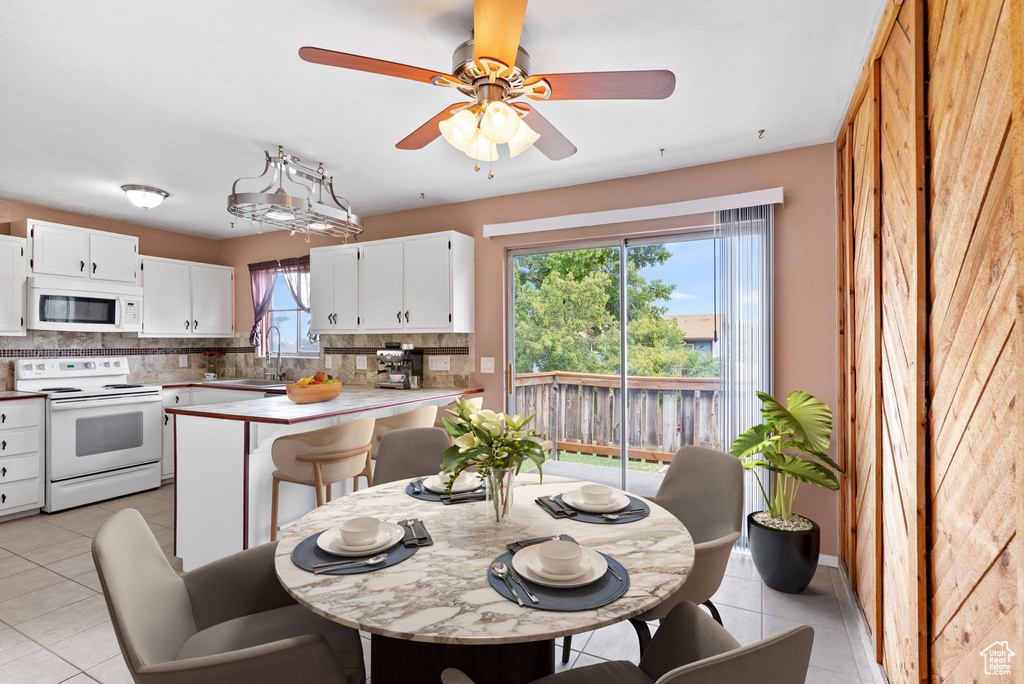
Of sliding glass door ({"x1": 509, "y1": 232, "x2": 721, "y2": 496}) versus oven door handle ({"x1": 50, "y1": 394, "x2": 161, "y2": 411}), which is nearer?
sliding glass door ({"x1": 509, "y1": 232, "x2": 721, "y2": 496})

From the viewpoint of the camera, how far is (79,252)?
4.39 m

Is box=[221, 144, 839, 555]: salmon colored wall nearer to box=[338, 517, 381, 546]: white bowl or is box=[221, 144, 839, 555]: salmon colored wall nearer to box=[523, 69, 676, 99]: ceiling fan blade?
box=[523, 69, 676, 99]: ceiling fan blade

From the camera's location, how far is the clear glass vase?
154 centimetres

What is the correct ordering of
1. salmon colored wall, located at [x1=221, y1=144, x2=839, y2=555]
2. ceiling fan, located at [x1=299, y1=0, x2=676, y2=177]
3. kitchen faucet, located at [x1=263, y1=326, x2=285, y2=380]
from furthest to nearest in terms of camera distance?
kitchen faucet, located at [x1=263, y1=326, x2=285, y2=380], salmon colored wall, located at [x1=221, y1=144, x2=839, y2=555], ceiling fan, located at [x1=299, y1=0, x2=676, y2=177]

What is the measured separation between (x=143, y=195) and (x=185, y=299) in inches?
67.3

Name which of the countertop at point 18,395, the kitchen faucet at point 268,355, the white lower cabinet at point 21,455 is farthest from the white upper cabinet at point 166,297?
the white lower cabinet at point 21,455

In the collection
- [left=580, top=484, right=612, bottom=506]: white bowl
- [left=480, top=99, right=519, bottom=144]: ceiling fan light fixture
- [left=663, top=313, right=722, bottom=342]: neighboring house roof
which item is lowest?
[left=580, top=484, right=612, bottom=506]: white bowl

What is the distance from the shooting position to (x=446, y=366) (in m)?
4.52

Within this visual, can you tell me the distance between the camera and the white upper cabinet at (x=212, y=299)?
5438mm

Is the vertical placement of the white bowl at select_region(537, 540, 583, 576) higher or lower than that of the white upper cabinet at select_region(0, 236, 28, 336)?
lower

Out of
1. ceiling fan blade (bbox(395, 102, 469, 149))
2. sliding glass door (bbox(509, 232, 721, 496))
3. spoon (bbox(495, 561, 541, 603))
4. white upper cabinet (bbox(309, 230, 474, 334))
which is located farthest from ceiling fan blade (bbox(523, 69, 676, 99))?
white upper cabinet (bbox(309, 230, 474, 334))

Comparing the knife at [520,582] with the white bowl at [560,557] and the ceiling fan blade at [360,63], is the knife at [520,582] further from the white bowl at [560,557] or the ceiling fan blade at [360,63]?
the ceiling fan blade at [360,63]

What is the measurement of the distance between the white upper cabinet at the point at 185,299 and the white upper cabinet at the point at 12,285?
0.92m

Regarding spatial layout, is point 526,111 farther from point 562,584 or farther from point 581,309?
point 581,309
